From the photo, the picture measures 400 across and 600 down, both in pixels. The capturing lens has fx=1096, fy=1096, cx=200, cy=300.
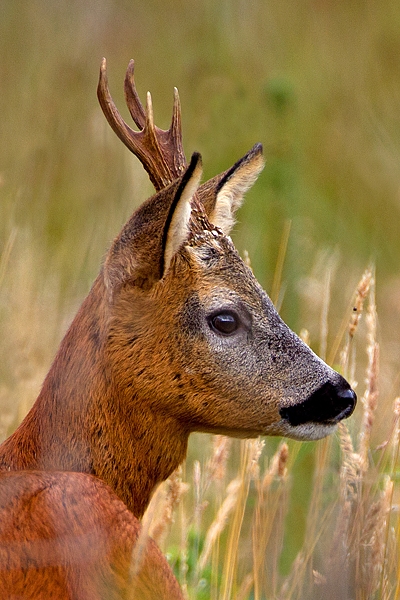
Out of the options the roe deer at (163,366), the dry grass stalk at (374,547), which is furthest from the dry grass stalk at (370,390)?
the roe deer at (163,366)

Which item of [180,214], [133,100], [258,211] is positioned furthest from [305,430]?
[258,211]

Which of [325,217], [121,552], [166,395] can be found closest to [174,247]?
[166,395]

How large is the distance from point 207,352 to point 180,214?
1.46ft

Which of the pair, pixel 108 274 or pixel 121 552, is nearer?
pixel 121 552

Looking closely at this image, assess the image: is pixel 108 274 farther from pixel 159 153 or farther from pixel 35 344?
pixel 35 344

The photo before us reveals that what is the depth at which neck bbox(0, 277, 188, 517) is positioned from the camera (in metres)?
3.24

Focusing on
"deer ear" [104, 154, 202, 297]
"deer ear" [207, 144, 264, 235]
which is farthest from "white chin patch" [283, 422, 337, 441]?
"deer ear" [207, 144, 264, 235]

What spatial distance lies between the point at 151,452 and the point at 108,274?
574 mm

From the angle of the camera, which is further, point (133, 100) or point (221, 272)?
point (133, 100)

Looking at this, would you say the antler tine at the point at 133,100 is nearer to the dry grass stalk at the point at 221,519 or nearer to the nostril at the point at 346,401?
the nostril at the point at 346,401

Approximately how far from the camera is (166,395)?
335cm

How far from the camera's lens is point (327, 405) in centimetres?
343

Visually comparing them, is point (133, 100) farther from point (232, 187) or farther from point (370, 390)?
point (370, 390)

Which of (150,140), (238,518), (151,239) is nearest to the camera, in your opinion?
(151,239)
